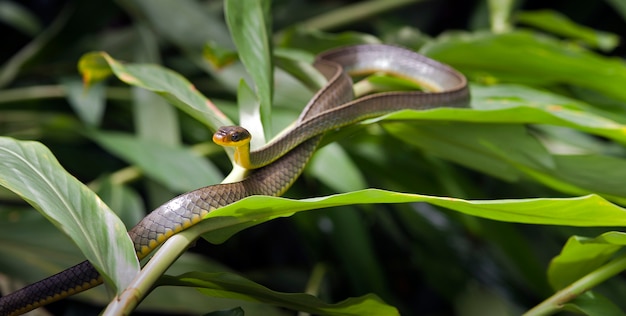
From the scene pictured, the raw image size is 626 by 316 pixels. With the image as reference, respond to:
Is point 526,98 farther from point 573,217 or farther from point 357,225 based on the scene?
point 357,225

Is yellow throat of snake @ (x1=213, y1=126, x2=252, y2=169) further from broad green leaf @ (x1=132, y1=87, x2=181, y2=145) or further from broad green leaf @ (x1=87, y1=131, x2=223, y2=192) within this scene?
broad green leaf @ (x1=132, y1=87, x2=181, y2=145)

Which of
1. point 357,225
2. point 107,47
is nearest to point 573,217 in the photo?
point 357,225

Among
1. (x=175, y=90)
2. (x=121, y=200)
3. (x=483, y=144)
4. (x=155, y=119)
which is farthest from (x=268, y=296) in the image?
(x=155, y=119)

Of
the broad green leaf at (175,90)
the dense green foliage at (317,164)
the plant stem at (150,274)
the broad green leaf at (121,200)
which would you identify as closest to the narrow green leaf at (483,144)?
the dense green foliage at (317,164)

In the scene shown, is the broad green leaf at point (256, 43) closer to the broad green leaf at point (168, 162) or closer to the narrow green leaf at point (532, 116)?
the narrow green leaf at point (532, 116)

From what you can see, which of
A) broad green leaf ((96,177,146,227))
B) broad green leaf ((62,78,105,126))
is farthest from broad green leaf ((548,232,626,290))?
broad green leaf ((62,78,105,126))

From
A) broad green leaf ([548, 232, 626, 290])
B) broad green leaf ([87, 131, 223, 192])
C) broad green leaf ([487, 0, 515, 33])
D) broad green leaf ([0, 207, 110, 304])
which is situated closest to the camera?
broad green leaf ([548, 232, 626, 290])
